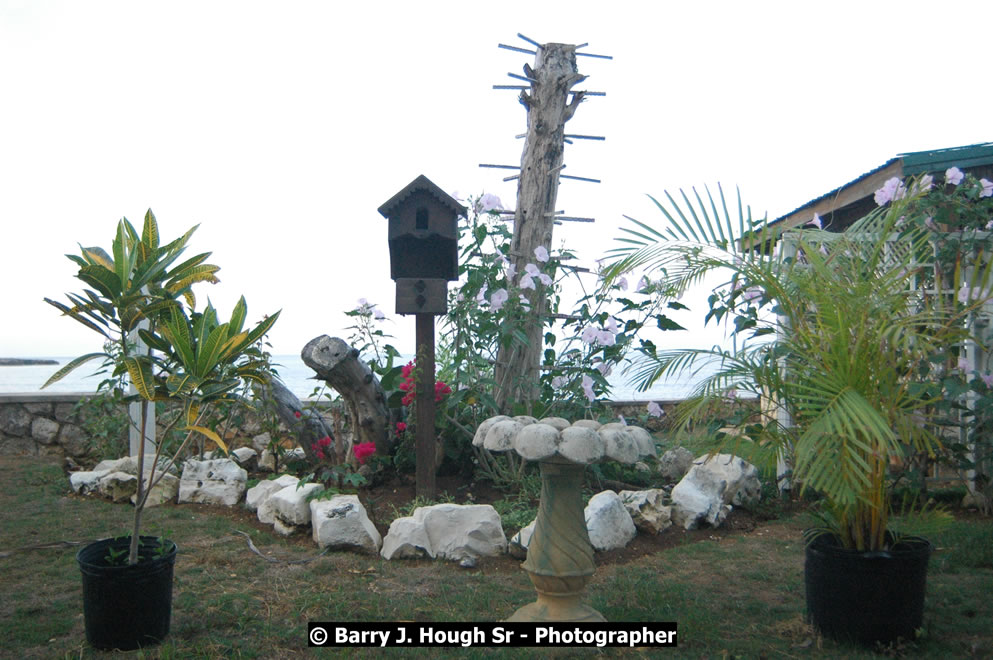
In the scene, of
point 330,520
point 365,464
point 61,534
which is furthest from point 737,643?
point 61,534

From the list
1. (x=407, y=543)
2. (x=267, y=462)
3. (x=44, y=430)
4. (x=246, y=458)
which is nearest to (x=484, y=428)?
(x=407, y=543)

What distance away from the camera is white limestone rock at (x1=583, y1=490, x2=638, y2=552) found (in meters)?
3.87

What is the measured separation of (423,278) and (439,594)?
2.13 meters

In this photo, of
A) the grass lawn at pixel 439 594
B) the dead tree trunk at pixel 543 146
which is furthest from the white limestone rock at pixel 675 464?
the dead tree trunk at pixel 543 146

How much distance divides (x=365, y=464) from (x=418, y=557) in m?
1.27

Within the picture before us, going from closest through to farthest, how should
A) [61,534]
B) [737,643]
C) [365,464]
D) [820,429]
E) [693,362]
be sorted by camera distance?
[820,429] < [737,643] < [693,362] < [61,534] < [365,464]

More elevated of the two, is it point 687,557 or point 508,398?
point 508,398

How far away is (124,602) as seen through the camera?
2.57m

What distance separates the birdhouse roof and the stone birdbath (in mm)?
2251

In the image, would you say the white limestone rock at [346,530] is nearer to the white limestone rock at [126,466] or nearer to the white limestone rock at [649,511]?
the white limestone rock at [649,511]

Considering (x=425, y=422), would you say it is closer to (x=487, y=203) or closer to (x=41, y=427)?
(x=487, y=203)

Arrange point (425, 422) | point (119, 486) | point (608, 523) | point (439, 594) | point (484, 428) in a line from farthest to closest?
point (119, 486)
point (425, 422)
point (608, 523)
point (439, 594)
point (484, 428)

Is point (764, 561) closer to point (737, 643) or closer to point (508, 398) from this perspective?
point (737, 643)

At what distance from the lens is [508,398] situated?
198 inches
